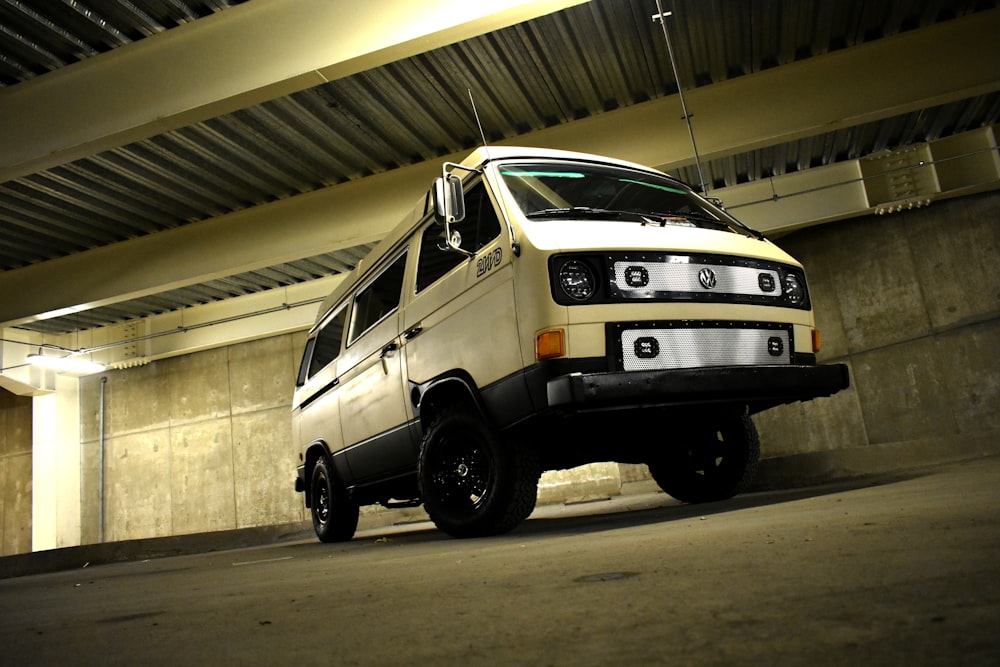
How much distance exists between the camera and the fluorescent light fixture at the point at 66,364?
15.7 metres

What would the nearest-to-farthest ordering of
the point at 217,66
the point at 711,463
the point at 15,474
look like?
the point at 711,463 → the point at 217,66 → the point at 15,474

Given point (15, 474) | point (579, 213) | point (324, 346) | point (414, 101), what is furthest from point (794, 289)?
point (15, 474)

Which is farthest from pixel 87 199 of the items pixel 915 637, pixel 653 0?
pixel 915 637

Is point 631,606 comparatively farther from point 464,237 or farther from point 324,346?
point 324,346

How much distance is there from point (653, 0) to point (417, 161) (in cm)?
417

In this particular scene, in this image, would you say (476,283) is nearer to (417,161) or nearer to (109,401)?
(417,161)

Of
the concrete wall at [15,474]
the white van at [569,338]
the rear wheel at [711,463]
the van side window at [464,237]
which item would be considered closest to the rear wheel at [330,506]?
the white van at [569,338]

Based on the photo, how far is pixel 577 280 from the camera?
381 centimetres

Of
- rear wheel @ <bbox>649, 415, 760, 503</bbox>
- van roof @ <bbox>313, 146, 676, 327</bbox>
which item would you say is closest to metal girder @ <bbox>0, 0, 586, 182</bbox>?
van roof @ <bbox>313, 146, 676, 327</bbox>

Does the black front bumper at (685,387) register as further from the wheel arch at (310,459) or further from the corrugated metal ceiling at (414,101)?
the corrugated metal ceiling at (414,101)

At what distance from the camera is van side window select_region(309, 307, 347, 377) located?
6.76 meters

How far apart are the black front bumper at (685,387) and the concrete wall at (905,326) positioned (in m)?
7.27

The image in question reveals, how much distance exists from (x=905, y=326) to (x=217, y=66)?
35.4 feet

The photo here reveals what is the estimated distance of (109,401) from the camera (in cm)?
1797
